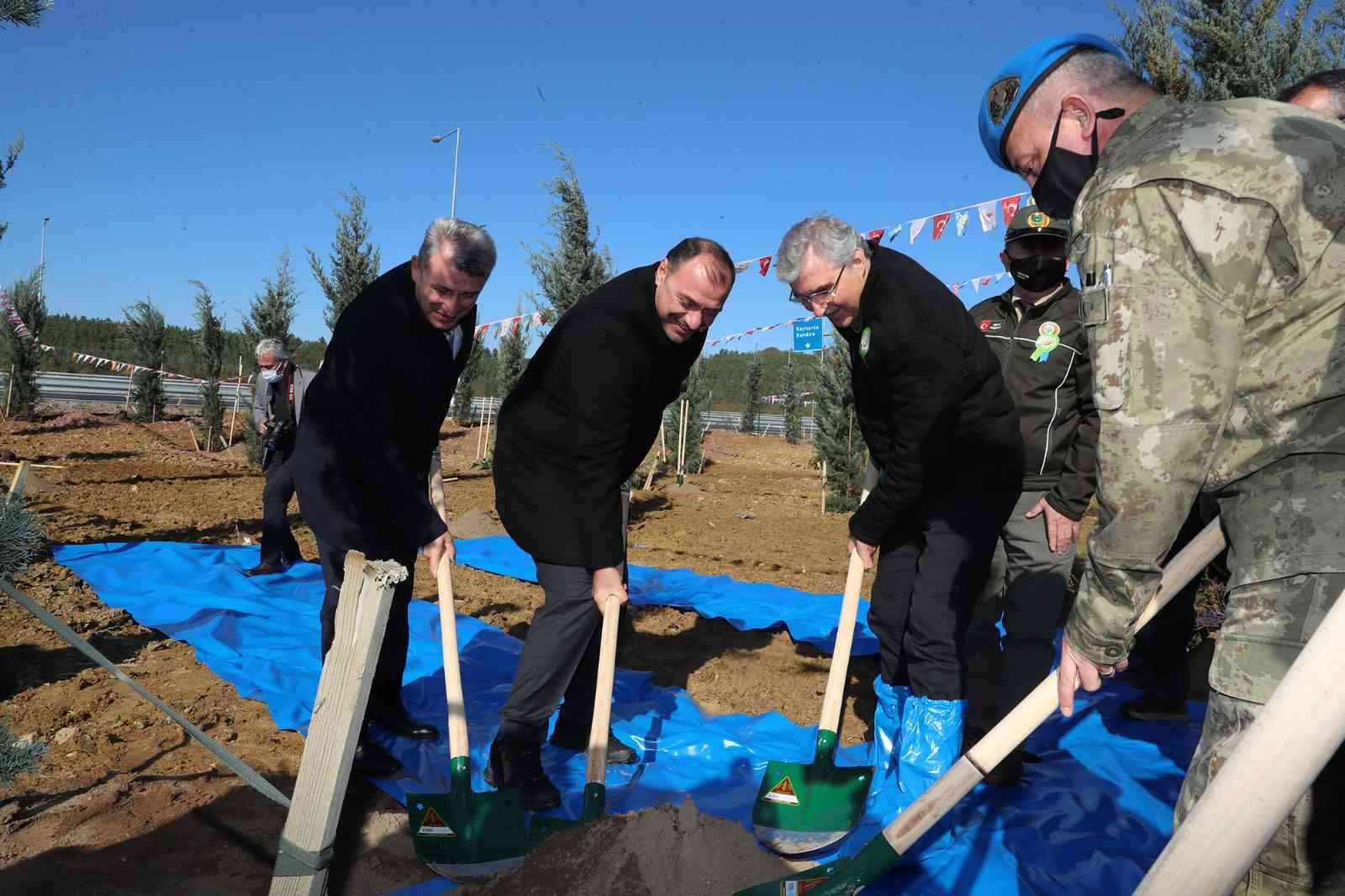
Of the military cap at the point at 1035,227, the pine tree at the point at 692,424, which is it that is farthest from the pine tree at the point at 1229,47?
the pine tree at the point at 692,424

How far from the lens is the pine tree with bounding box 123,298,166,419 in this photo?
1739 centimetres

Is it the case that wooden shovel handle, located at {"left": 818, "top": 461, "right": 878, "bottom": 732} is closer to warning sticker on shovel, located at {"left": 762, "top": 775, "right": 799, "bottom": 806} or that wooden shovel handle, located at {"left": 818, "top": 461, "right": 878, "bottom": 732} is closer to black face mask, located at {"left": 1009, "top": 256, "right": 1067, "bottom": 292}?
warning sticker on shovel, located at {"left": 762, "top": 775, "right": 799, "bottom": 806}

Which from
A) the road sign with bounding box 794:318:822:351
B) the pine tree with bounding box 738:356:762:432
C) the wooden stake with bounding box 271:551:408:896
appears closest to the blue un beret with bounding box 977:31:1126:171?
the wooden stake with bounding box 271:551:408:896

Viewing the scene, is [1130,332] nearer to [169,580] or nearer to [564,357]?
[564,357]

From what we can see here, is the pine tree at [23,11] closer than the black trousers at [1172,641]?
Yes

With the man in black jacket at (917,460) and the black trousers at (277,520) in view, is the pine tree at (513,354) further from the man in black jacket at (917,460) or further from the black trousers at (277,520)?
the man in black jacket at (917,460)

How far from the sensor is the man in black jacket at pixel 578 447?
2.82m

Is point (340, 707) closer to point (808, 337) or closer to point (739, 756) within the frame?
point (739, 756)

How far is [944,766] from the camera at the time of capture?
299 cm

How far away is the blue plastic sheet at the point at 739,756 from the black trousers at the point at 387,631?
7.2 inches

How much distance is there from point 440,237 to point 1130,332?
225 cm

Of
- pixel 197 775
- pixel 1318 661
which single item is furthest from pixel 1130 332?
pixel 197 775

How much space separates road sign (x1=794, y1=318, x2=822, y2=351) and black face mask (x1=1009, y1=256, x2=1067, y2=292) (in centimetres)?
597

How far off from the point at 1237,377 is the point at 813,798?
2.01m
